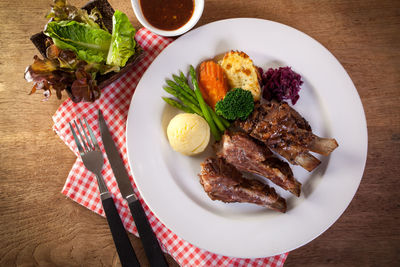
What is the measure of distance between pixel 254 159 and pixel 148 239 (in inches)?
59.7

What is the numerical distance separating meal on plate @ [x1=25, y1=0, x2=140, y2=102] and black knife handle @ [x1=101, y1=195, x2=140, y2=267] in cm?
125

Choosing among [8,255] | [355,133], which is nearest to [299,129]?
[355,133]

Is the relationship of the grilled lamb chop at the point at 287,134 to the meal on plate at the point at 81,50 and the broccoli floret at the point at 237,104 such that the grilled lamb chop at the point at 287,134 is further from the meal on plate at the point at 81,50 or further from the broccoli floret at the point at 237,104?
the meal on plate at the point at 81,50

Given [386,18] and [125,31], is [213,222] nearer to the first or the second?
[125,31]

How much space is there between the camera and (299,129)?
9.52 feet

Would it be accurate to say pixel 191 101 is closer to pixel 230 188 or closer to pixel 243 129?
pixel 243 129

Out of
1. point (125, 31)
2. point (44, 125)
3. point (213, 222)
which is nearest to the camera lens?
point (125, 31)

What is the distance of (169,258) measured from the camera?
10.7ft

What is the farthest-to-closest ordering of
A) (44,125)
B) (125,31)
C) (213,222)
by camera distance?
(44,125) < (213,222) < (125,31)

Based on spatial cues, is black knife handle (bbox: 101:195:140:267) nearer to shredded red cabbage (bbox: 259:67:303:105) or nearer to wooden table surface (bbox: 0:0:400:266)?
wooden table surface (bbox: 0:0:400:266)

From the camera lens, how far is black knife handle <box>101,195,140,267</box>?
3.01 metres

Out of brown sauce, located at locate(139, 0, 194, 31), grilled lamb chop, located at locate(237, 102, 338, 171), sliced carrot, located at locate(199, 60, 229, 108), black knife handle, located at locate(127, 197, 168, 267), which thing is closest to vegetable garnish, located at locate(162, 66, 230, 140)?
sliced carrot, located at locate(199, 60, 229, 108)

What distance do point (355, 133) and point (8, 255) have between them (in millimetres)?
4407

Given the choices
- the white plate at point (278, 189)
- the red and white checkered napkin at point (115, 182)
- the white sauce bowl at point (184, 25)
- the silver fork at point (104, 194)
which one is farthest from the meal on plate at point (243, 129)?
the silver fork at point (104, 194)
